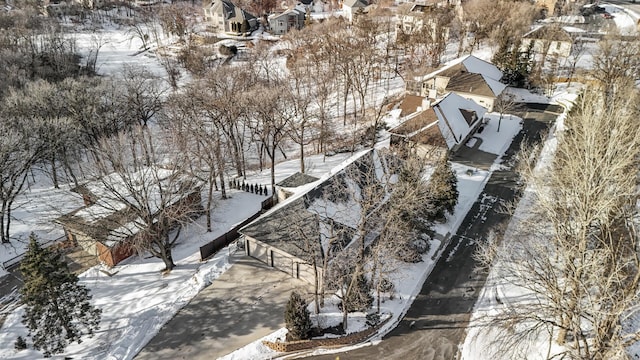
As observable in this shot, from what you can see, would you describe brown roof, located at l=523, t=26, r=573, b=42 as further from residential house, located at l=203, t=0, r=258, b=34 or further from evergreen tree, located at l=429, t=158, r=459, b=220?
residential house, located at l=203, t=0, r=258, b=34

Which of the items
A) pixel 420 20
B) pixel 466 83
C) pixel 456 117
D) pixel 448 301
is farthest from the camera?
pixel 420 20

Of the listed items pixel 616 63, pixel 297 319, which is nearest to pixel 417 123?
pixel 616 63

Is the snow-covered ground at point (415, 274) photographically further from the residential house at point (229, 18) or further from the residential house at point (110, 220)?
the residential house at point (229, 18)

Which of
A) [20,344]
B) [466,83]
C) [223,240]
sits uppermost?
[466,83]

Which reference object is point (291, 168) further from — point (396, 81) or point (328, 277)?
point (396, 81)

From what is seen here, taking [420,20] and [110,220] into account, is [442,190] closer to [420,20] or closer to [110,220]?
[110,220]
